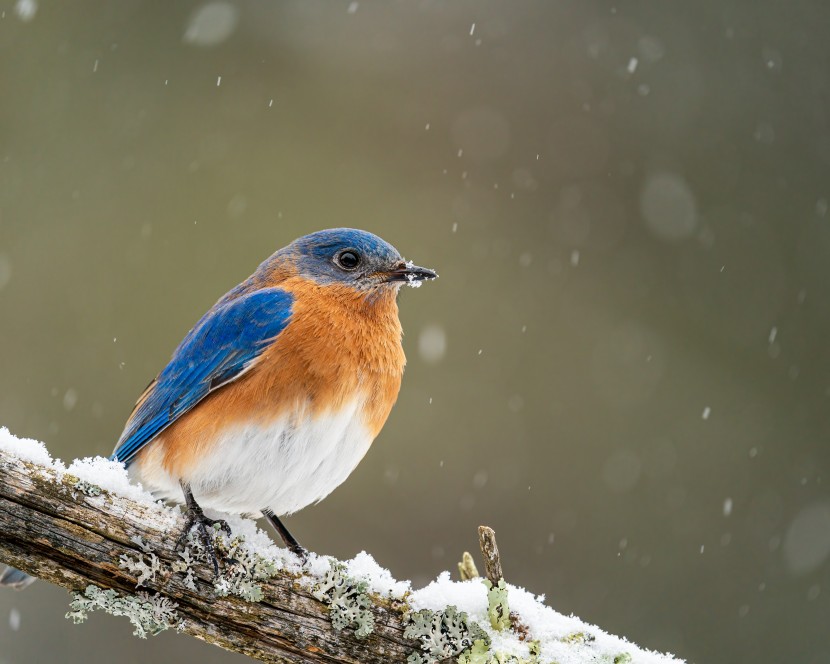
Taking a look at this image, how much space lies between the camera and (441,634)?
302 centimetres

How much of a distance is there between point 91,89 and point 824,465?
6922 millimetres

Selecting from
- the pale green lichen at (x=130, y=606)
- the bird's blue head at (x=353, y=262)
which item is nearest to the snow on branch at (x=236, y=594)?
the pale green lichen at (x=130, y=606)

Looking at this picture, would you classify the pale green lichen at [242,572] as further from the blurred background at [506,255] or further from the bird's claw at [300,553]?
the blurred background at [506,255]

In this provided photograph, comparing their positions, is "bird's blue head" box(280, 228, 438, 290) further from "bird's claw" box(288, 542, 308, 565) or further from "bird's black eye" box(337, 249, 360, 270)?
"bird's claw" box(288, 542, 308, 565)

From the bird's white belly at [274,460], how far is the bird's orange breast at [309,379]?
38mm

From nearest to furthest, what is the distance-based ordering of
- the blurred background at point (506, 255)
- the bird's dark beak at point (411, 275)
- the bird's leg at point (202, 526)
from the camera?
the bird's leg at point (202, 526), the bird's dark beak at point (411, 275), the blurred background at point (506, 255)

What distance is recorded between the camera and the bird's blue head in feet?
13.5

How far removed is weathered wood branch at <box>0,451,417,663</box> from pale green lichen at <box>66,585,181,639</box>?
1.1 inches

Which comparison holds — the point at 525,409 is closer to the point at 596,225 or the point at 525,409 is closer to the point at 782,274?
the point at 596,225

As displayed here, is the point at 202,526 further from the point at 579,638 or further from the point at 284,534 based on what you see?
the point at 579,638

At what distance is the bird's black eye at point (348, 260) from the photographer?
4195mm

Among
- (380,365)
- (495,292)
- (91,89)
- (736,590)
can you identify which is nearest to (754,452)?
(736,590)

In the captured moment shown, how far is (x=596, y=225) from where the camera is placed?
7.91 m

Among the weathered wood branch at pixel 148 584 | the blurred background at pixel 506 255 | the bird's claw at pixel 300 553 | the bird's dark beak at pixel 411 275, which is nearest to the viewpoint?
the weathered wood branch at pixel 148 584
